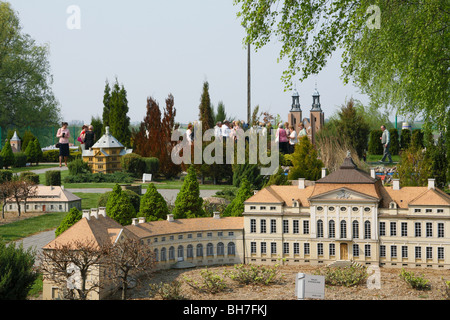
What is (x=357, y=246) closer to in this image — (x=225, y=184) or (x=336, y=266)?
(x=336, y=266)

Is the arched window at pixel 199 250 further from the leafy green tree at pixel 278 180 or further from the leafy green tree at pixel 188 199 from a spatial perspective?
the leafy green tree at pixel 278 180

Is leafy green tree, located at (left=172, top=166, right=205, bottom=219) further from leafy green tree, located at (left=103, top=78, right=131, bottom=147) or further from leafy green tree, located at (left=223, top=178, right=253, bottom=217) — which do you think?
leafy green tree, located at (left=103, top=78, right=131, bottom=147)

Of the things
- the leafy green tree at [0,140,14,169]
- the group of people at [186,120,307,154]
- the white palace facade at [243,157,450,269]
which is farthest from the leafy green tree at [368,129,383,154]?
the leafy green tree at [0,140,14,169]

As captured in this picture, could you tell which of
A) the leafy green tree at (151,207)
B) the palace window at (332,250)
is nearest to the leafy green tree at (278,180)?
the palace window at (332,250)

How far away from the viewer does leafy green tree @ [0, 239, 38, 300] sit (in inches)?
964

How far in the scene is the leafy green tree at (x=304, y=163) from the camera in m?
47.2

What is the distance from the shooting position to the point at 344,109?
64.0 metres

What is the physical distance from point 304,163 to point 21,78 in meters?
41.9

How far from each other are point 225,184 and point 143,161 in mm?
6815

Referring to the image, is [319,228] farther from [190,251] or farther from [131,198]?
[131,198]

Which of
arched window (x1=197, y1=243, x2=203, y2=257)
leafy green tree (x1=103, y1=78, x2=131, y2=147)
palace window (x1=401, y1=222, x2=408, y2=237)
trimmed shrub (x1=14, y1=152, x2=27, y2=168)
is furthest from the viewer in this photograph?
leafy green tree (x1=103, y1=78, x2=131, y2=147)

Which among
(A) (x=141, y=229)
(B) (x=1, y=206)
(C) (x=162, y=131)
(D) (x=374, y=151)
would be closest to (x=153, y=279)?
(A) (x=141, y=229)

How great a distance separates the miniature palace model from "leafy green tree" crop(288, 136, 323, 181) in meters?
8.75

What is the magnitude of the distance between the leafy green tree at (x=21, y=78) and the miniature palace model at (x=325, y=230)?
44.6 meters
